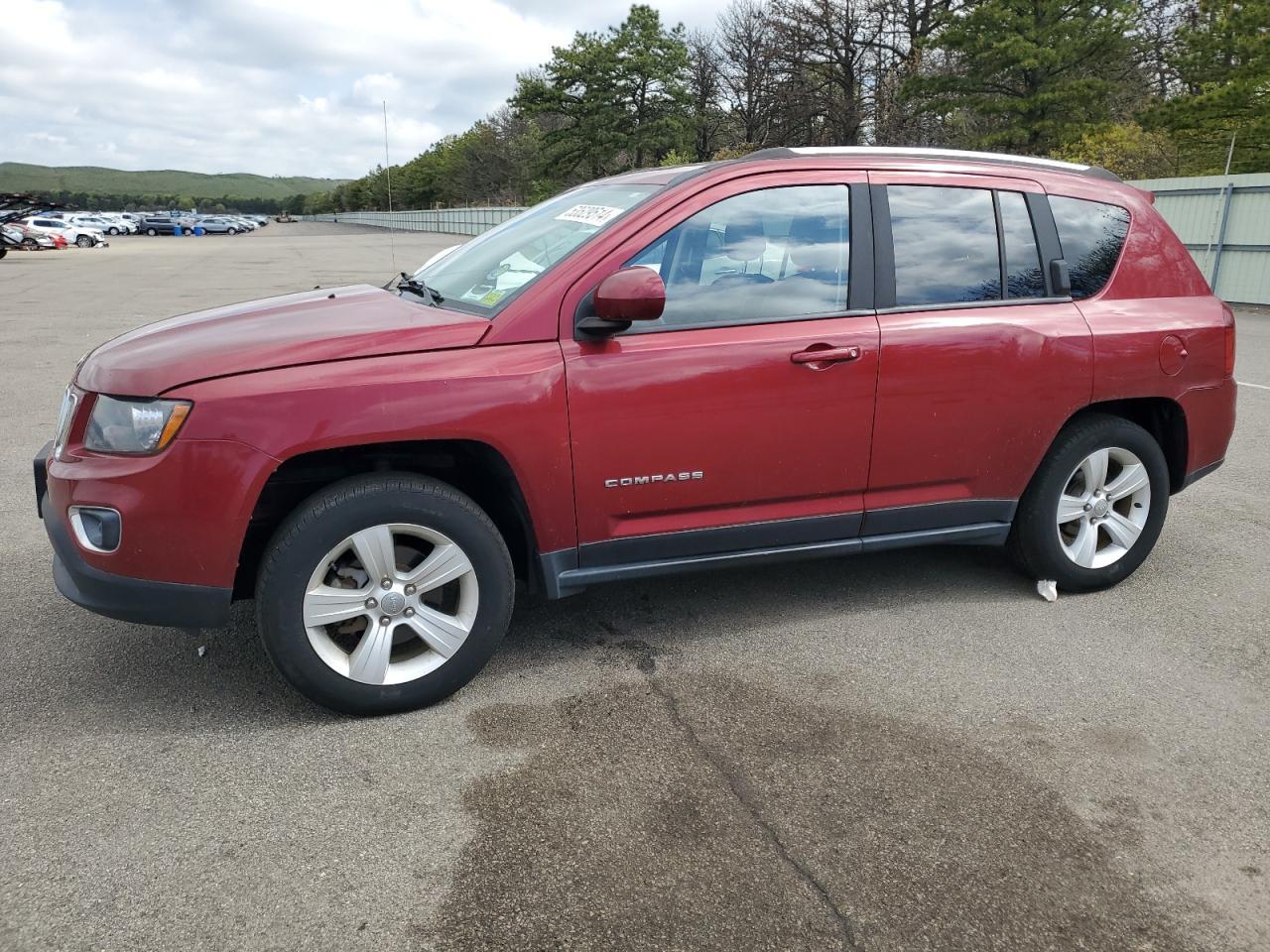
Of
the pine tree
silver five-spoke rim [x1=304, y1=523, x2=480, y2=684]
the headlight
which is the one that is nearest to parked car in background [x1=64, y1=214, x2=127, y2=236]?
the pine tree

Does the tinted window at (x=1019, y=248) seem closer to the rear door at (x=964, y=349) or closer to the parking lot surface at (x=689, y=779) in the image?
the rear door at (x=964, y=349)

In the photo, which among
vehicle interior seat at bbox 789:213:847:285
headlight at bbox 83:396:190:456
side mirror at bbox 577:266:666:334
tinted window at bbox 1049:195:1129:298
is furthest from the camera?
tinted window at bbox 1049:195:1129:298

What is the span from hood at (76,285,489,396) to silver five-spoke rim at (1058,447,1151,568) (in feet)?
8.44

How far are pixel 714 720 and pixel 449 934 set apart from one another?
3.96 ft

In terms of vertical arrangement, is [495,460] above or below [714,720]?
above

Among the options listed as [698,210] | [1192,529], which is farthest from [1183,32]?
[698,210]

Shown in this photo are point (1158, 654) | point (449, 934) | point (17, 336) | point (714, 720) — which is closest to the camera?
point (449, 934)

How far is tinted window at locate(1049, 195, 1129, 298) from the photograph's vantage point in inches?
164

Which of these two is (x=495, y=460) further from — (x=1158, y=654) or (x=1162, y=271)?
(x=1162, y=271)

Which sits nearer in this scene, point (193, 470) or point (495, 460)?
point (193, 470)

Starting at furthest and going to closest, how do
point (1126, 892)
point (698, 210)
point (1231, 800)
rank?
point (698, 210), point (1231, 800), point (1126, 892)

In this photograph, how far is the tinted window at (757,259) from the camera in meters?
3.55

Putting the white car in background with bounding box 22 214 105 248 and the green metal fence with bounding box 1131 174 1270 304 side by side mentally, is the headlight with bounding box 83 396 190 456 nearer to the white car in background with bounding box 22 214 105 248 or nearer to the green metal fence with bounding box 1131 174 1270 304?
the green metal fence with bounding box 1131 174 1270 304

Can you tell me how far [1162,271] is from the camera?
435 centimetres
